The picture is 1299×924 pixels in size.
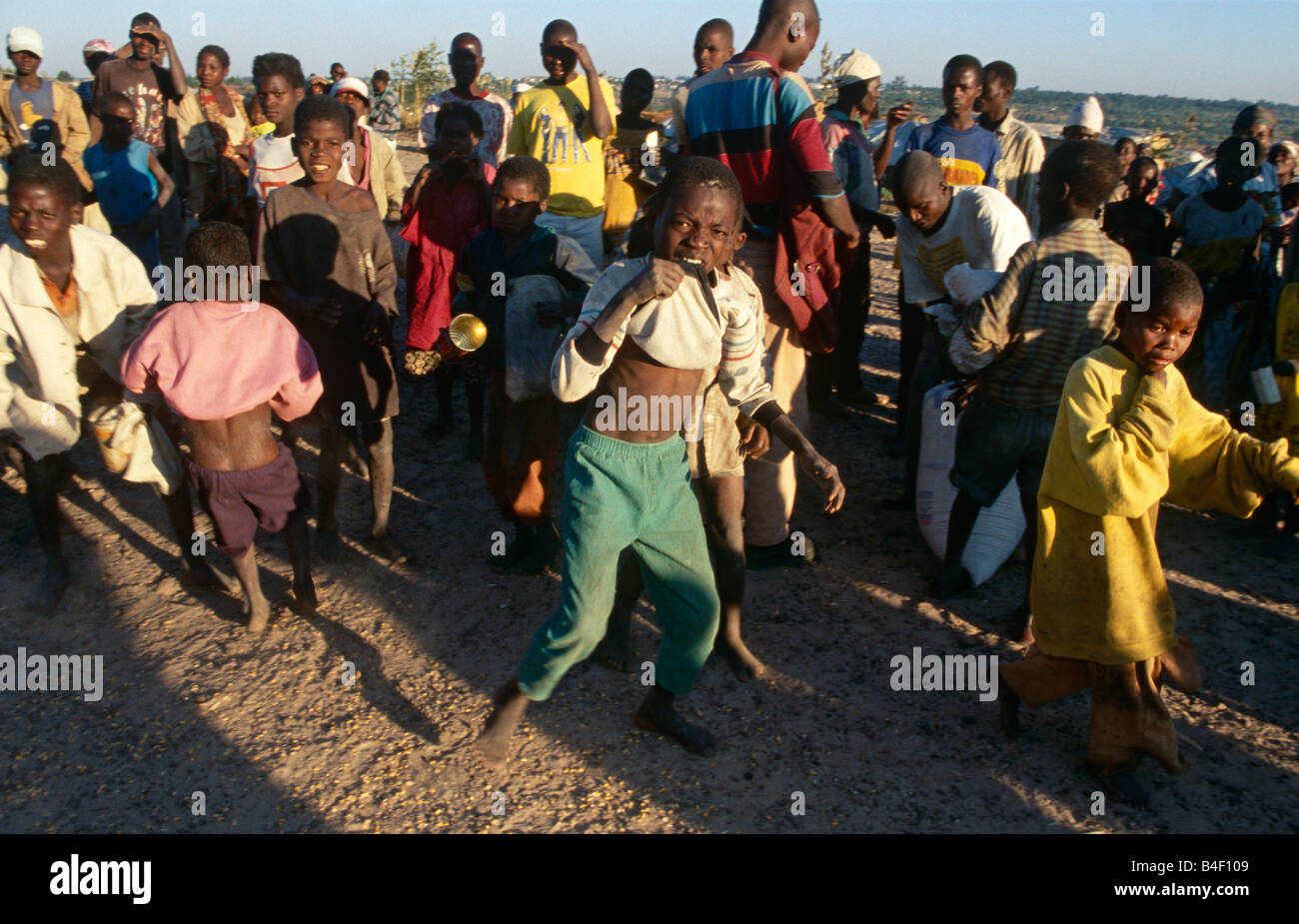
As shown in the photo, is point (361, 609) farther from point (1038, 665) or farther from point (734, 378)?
point (1038, 665)

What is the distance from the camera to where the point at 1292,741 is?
11.0ft


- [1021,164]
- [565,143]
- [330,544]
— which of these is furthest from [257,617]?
[1021,164]

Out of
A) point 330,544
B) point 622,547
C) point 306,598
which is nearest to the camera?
point 622,547

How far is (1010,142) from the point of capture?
5.96m

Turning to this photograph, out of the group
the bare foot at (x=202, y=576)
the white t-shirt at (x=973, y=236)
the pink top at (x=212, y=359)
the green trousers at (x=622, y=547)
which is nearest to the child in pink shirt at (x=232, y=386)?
the pink top at (x=212, y=359)

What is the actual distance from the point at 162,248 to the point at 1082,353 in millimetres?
6106

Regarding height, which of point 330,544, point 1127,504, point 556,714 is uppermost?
point 1127,504

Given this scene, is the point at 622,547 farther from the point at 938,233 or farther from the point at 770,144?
the point at 938,233

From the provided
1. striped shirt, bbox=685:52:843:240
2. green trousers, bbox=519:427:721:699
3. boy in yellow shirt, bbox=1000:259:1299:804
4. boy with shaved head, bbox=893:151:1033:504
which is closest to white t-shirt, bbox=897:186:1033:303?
boy with shaved head, bbox=893:151:1033:504

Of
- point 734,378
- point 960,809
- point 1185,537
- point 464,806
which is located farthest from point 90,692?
point 1185,537

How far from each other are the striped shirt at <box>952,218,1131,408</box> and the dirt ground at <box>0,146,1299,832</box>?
119cm

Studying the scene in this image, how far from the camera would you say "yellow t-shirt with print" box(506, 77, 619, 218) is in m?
6.11

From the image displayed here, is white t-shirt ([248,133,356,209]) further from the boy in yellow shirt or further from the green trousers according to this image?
the boy in yellow shirt

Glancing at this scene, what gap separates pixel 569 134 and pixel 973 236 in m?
3.03
